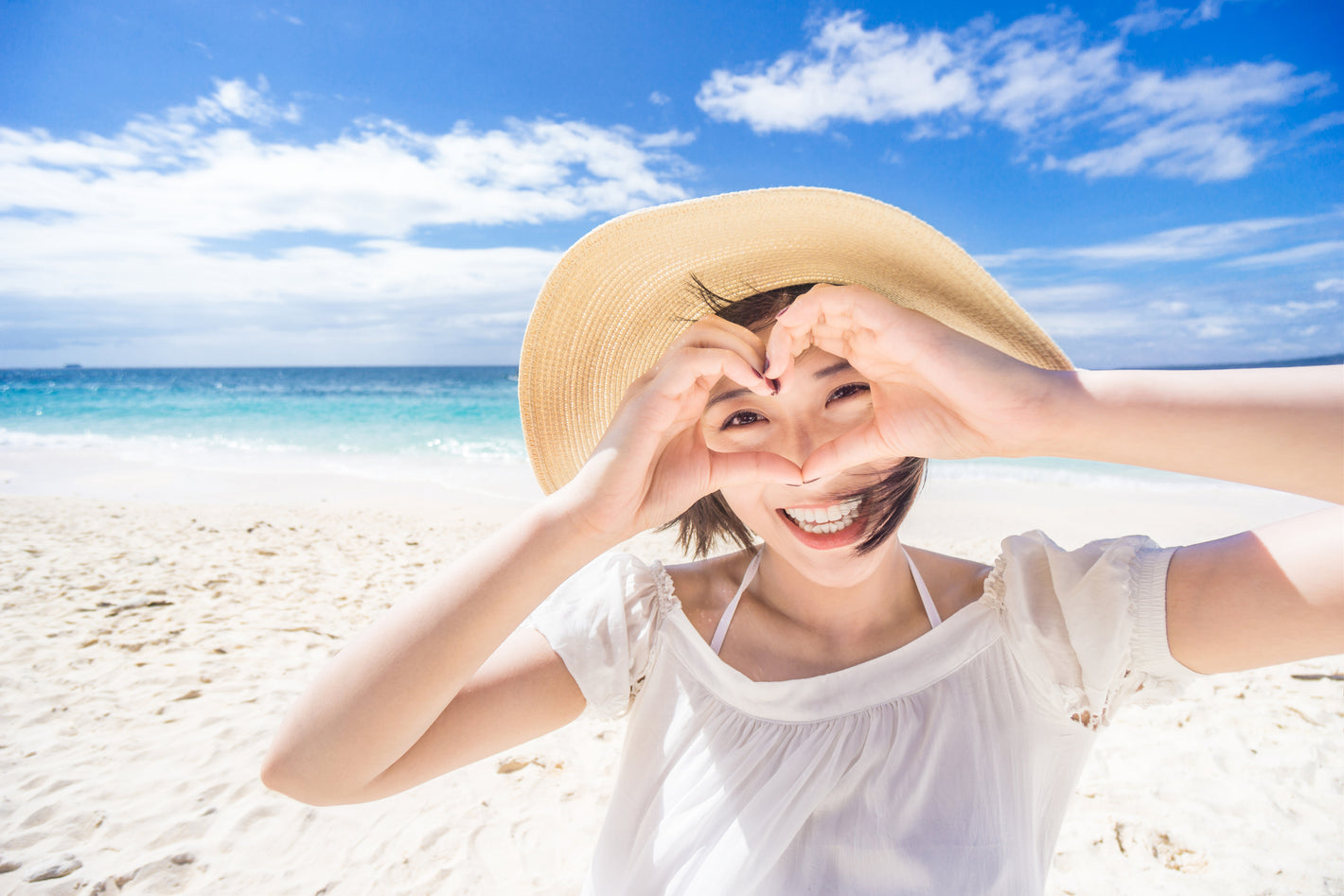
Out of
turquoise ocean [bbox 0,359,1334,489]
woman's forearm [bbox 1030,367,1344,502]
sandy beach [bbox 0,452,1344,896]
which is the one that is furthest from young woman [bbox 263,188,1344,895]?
turquoise ocean [bbox 0,359,1334,489]

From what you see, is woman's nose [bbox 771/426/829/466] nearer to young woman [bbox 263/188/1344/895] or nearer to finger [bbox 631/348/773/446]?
young woman [bbox 263/188/1344/895]

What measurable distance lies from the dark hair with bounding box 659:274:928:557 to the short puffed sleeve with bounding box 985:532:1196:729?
0.99ft

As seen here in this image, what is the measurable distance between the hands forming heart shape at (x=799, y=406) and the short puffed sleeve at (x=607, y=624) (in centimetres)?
30

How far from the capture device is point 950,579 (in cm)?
194

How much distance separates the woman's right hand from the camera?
152 centimetres

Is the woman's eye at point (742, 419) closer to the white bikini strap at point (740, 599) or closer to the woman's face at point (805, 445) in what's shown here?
the woman's face at point (805, 445)

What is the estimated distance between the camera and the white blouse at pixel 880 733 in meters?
1.48

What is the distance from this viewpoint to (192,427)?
22.4 m

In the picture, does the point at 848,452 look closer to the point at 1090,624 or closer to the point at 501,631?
the point at 1090,624

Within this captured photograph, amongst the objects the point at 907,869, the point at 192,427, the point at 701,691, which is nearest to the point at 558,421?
the point at 701,691

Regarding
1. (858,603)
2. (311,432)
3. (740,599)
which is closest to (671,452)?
(740,599)

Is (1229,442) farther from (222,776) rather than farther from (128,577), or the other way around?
(128,577)

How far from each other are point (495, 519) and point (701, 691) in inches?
317

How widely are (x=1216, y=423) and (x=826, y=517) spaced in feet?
2.88
